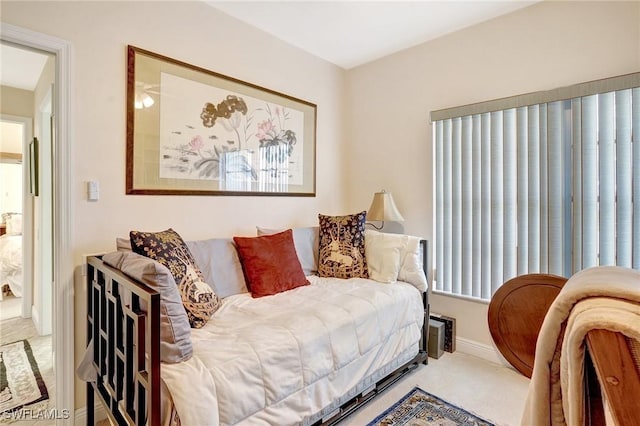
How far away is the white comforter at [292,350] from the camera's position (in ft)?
4.00

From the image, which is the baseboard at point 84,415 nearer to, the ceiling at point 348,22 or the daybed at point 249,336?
the daybed at point 249,336

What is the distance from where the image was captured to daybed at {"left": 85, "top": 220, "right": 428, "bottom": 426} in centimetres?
119

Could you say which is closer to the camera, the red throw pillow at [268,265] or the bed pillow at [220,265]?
the bed pillow at [220,265]

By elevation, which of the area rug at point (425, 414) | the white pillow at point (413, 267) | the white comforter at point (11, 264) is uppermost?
the white pillow at point (413, 267)

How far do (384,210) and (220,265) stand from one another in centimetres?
148

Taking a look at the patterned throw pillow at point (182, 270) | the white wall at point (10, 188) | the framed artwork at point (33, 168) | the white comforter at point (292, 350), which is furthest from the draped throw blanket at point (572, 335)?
the white wall at point (10, 188)

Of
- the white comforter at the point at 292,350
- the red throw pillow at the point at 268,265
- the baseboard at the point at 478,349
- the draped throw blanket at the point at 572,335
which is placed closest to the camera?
the draped throw blanket at the point at 572,335

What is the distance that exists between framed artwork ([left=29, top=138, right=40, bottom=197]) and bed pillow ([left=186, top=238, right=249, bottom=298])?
218 centimetres

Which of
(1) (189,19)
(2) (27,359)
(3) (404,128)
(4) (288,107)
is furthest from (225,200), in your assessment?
(2) (27,359)

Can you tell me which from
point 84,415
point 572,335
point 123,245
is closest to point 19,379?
point 84,415

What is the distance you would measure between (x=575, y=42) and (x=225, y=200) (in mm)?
2692

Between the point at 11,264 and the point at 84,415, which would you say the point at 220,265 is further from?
the point at 11,264

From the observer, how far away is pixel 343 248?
2.64 m

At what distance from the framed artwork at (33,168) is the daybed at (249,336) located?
2.07 metres
